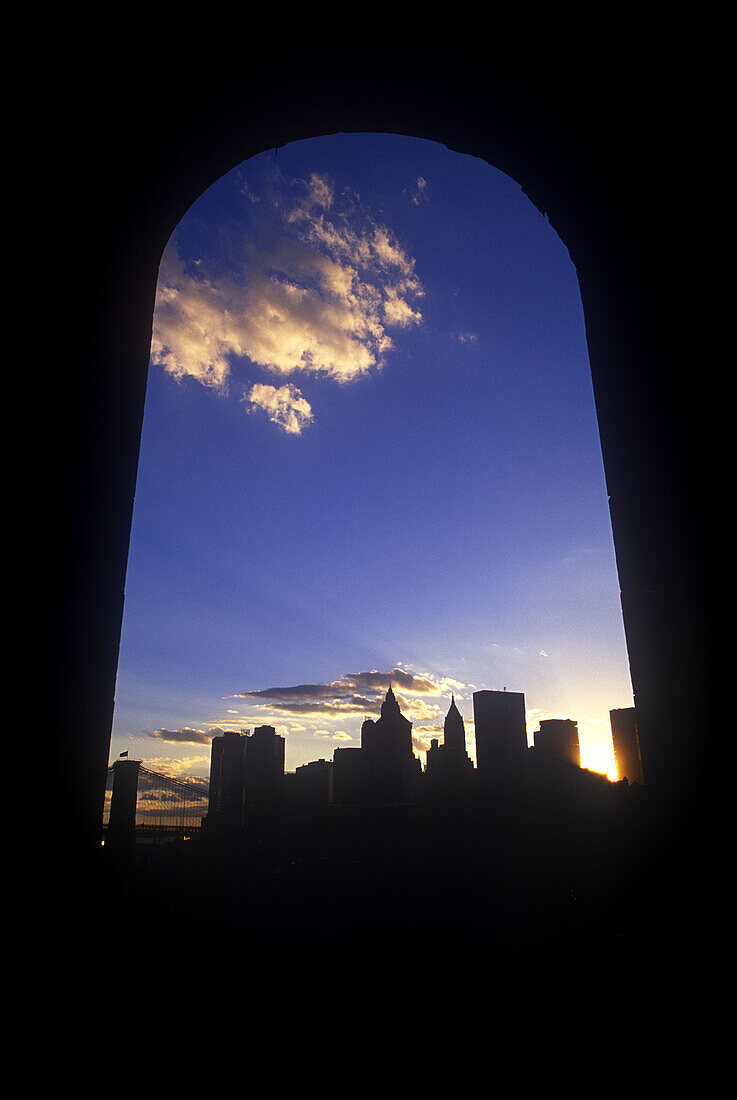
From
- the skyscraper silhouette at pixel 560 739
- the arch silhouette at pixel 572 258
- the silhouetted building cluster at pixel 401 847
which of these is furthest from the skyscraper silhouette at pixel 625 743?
the arch silhouette at pixel 572 258

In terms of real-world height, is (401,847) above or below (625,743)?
below

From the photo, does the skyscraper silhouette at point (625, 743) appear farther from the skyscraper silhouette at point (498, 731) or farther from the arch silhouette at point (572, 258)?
the arch silhouette at point (572, 258)

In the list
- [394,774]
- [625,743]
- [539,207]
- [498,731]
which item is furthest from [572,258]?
[394,774]

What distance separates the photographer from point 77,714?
232cm

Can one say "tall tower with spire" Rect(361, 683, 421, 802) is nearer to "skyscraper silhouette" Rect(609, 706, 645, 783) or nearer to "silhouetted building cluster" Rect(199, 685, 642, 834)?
"silhouetted building cluster" Rect(199, 685, 642, 834)

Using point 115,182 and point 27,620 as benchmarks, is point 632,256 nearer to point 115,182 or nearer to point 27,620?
point 115,182

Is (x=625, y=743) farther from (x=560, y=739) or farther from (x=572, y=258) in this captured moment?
(x=572, y=258)

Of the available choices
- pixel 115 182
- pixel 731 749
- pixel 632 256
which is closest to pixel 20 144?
pixel 115 182

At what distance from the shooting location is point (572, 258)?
3.93 meters

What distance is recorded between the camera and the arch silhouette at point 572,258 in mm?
2391

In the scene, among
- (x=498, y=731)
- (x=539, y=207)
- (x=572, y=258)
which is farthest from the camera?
(x=498, y=731)

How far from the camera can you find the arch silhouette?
239 centimetres

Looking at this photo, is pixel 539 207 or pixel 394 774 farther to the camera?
pixel 394 774

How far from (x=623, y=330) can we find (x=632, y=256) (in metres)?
0.39
